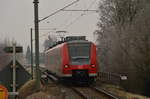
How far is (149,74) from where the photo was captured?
90.2ft

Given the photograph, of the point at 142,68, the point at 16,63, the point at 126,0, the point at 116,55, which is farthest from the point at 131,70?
the point at 16,63

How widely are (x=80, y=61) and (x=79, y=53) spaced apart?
21.5 inches

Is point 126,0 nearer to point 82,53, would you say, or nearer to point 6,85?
point 82,53

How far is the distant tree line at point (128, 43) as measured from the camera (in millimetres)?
27984

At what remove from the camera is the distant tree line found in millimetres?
27984

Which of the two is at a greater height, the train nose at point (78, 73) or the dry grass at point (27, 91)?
the train nose at point (78, 73)

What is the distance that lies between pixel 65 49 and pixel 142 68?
7.62 m

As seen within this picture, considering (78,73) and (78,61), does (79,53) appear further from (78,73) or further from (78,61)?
(78,73)

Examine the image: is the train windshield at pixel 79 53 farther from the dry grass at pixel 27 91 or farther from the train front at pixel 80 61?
the dry grass at pixel 27 91

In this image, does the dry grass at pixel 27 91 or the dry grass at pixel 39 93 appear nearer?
the dry grass at pixel 39 93

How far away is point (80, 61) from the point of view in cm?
2361

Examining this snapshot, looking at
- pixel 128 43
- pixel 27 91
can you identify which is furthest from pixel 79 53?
pixel 128 43

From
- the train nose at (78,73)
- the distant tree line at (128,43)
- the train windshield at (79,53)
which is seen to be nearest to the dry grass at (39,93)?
the train nose at (78,73)

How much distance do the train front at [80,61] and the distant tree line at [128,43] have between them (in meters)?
4.38
